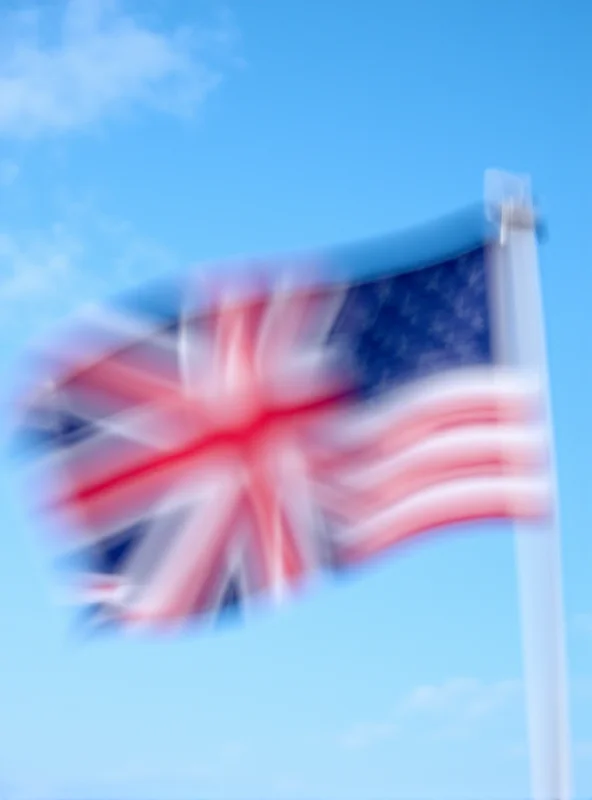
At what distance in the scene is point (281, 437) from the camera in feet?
52.9

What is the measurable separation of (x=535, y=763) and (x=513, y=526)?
2396 mm

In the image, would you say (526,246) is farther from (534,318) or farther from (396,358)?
(396,358)

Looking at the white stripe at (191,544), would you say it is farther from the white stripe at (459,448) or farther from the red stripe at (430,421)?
the white stripe at (459,448)

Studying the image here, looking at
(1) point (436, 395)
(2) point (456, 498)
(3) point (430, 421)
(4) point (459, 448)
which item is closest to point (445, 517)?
(2) point (456, 498)

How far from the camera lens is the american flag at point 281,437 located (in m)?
14.9

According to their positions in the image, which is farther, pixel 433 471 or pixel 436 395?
pixel 436 395

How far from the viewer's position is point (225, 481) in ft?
52.4

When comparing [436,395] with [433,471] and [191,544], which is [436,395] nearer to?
[433,471]

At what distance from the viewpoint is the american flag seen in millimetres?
14883

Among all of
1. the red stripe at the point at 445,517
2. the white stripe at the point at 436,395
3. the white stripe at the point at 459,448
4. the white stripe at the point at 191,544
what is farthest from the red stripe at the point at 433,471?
the white stripe at the point at 191,544

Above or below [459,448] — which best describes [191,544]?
below

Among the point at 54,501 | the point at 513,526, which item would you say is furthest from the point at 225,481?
the point at 513,526

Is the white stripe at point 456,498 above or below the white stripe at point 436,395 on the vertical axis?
below

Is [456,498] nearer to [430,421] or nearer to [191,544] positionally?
[430,421]
